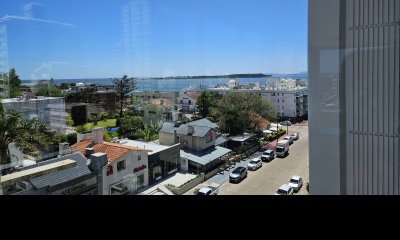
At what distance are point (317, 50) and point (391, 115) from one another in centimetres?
50

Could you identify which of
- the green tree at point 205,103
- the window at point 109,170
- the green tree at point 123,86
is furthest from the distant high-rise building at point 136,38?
the window at point 109,170

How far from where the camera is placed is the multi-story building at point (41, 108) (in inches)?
80.2

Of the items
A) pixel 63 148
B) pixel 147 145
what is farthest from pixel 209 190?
pixel 63 148

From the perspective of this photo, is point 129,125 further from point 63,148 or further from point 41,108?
point 41,108

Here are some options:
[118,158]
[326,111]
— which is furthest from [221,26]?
[118,158]

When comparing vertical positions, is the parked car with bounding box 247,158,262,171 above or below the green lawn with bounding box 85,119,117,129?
below

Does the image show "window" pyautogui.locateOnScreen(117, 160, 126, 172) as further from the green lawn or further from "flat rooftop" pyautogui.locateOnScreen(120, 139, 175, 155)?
the green lawn

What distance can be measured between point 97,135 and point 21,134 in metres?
0.48

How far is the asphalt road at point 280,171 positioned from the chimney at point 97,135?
0.74 meters

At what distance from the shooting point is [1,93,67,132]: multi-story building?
80.2 inches

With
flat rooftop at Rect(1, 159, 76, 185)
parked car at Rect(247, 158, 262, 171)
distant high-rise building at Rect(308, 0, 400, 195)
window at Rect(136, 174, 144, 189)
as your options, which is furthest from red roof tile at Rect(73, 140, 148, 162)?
distant high-rise building at Rect(308, 0, 400, 195)

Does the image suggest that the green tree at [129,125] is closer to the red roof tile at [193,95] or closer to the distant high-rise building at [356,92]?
the red roof tile at [193,95]

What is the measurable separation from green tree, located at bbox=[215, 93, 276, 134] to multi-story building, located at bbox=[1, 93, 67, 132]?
1010 mm
